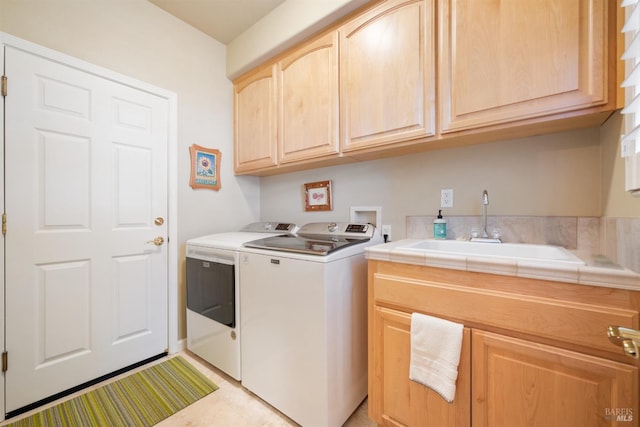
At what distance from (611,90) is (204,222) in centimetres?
251

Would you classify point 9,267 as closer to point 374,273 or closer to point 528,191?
point 374,273

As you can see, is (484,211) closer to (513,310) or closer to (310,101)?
(513,310)

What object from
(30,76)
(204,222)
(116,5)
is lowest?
(204,222)

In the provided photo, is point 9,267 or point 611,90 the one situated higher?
point 611,90

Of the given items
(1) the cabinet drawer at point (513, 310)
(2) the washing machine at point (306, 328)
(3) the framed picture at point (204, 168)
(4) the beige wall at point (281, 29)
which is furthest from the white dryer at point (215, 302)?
(4) the beige wall at point (281, 29)

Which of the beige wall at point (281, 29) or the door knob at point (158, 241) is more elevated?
the beige wall at point (281, 29)

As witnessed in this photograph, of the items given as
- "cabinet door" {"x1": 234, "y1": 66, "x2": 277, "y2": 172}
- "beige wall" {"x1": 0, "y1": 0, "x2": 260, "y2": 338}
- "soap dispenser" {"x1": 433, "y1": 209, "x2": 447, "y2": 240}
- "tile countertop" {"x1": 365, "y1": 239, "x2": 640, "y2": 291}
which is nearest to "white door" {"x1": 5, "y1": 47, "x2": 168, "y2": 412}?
"beige wall" {"x1": 0, "y1": 0, "x2": 260, "y2": 338}

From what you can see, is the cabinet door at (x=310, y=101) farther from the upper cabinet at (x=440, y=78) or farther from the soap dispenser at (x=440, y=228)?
the soap dispenser at (x=440, y=228)

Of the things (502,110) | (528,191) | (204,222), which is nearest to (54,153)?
(204,222)

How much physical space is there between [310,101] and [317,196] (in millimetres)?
750

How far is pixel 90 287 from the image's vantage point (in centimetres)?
162

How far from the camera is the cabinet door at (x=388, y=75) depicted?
129 cm

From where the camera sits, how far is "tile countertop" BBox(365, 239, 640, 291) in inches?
28.2

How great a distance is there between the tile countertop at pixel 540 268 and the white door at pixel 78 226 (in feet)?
6.09
